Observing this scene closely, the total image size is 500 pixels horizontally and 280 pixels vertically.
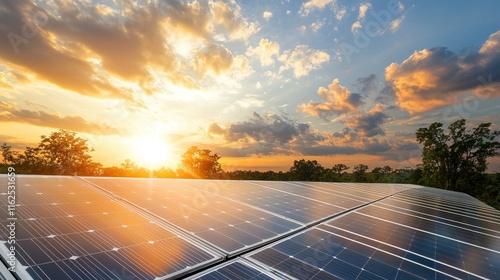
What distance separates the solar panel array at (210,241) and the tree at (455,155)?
62.6 metres

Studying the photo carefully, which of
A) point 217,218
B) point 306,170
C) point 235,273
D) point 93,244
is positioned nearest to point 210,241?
point 235,273

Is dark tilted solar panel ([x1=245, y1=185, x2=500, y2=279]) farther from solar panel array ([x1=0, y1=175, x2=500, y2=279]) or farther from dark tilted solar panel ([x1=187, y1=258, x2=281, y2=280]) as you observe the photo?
dark tilted solar panel ([x1=187, y1=258, x2=281, y2=280])

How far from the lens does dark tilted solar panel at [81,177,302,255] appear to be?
6141 mm

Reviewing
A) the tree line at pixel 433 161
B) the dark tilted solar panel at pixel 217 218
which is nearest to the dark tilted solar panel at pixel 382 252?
the dark tilted solar panel at pixel 217 218

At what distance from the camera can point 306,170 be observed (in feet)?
322

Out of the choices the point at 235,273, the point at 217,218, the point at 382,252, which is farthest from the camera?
the point at 217,218

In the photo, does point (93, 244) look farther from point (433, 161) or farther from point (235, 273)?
point (433, 161)

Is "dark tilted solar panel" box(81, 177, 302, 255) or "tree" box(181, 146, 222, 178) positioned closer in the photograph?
"dark tilted solar panel" box(81, 177, 302, 255)

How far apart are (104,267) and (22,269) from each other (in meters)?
1.10

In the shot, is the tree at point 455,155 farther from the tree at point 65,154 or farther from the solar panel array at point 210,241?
the tree at point 65,154

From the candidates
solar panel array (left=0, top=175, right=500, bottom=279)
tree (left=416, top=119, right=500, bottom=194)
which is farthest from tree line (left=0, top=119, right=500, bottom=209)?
solar panel array (left=0, top=175, right=500, bottom=279)

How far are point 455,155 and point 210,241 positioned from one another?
7566 centimetres

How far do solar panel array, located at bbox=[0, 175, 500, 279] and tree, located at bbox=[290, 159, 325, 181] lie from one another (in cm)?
8878

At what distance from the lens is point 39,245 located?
4281mm
